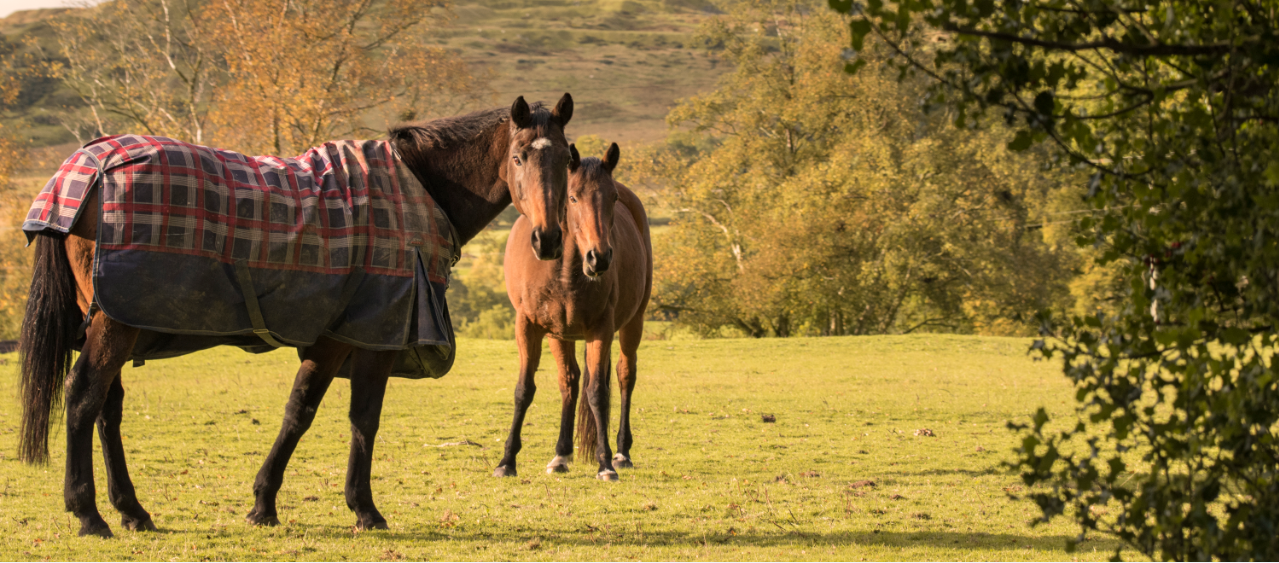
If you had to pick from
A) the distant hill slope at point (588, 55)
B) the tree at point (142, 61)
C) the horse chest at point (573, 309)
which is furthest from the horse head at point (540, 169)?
the distant hill slope at point (588, 55)

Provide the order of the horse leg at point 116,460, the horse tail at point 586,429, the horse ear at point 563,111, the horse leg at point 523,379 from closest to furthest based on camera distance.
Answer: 1. the horse leg at point 116,460
2. the horse ear at point 563,111
3. the horse leg at point 523,379
4. the horse tail at point 586,429

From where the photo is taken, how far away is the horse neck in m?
5.37

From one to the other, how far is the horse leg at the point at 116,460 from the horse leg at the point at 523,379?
2.96m

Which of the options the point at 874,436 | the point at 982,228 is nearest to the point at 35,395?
the point at 874,436

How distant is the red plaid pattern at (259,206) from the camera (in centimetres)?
432

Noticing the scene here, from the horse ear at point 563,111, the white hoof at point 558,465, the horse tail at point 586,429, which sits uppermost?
the horse ear at point 563,111

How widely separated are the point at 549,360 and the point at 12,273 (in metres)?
17.1

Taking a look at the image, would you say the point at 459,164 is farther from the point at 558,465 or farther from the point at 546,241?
the point at 558,465

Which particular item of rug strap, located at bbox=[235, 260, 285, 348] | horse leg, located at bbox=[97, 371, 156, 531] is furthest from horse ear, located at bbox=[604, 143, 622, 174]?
horse leg, located at bbox=[97, 371, 156, 531]

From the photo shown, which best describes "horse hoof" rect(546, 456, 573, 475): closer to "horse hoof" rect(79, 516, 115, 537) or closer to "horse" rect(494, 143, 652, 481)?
"horse" rect(494, 143, 652, 481)

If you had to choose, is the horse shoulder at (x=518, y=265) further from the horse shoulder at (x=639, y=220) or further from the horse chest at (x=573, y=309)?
the horse shoulder at (x=639, y=220)

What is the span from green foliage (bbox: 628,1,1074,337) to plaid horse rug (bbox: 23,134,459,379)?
23750mm

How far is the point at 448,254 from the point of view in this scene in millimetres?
5199

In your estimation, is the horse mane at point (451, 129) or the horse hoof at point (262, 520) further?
the horse mane at point (451, 129)
